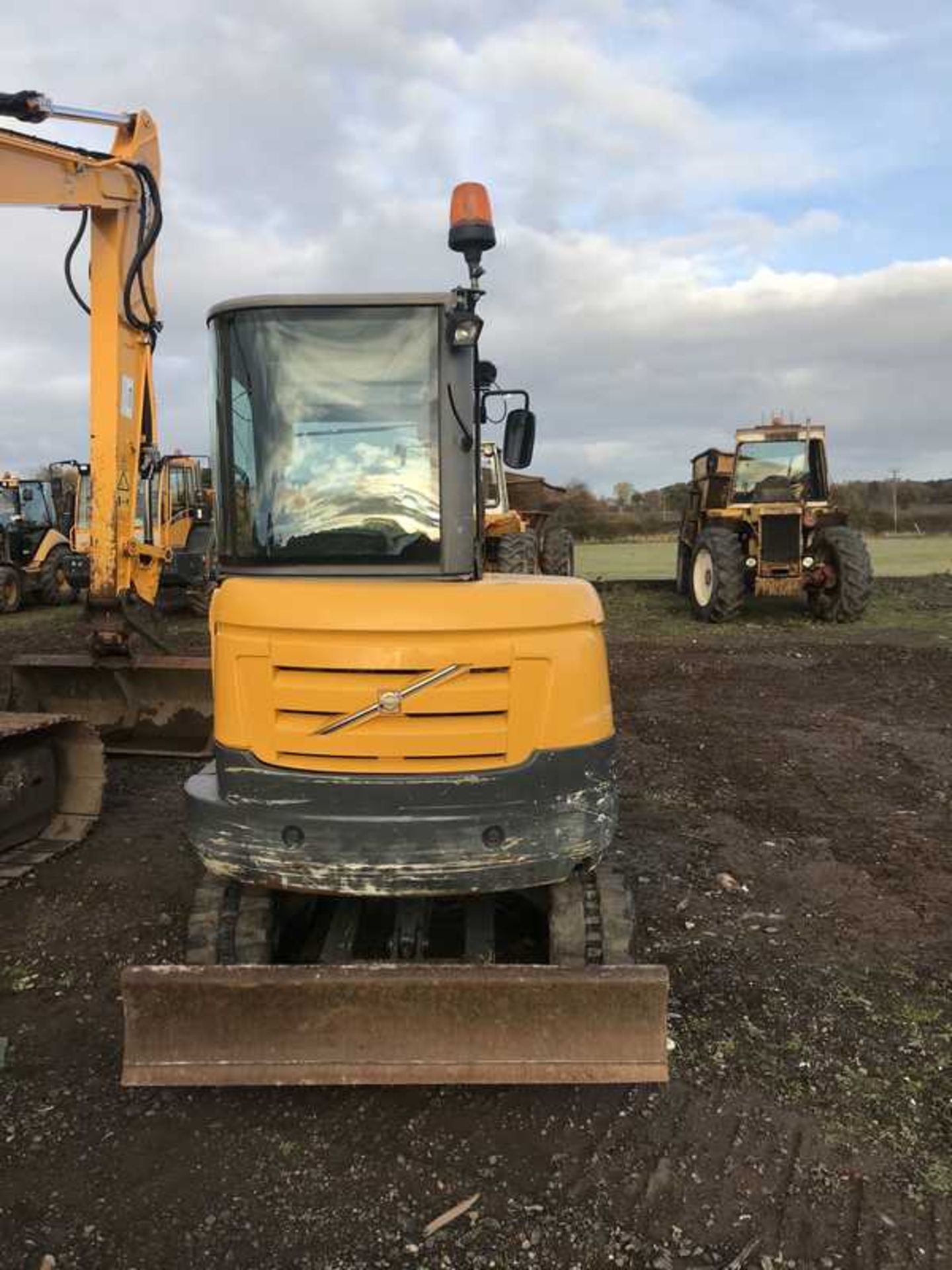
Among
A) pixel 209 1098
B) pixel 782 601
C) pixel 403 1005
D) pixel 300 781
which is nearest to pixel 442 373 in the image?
pixel 300 781

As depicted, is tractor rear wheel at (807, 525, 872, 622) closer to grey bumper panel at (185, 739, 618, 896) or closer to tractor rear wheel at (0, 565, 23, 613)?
grey bumper panel at (185, 739, 618, 896)

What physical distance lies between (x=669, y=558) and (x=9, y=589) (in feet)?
64.2

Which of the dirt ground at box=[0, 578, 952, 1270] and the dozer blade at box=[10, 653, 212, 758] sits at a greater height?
the dozer blade at box=[10, 653, 212, 758]

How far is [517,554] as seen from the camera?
1322 cm

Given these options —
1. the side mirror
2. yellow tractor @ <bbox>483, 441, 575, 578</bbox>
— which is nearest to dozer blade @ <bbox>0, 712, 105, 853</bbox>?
the side mirror

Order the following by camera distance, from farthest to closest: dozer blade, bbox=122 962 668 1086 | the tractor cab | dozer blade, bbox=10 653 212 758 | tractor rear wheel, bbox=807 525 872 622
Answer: the tractor cab → tractor rear wheel, bbox=807 525 872 622 → dozer blade, bbox=10 653 212 758 → dozer blade, bbox=122 962 668 1086

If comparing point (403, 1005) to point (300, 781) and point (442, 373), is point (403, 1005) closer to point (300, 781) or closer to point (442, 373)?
point (300, 781)

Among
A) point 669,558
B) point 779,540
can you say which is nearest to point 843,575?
point 779,540

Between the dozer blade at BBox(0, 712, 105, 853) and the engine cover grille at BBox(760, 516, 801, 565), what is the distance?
11.0m

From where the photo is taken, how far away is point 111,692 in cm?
712

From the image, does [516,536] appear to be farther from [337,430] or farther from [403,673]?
[403,673]

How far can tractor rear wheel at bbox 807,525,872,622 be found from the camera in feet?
46.0

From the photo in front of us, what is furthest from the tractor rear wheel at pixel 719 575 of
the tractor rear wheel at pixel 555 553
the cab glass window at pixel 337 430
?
the cab glass window at pixel 337 430

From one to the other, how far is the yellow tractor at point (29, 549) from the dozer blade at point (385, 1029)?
54.0 ft
